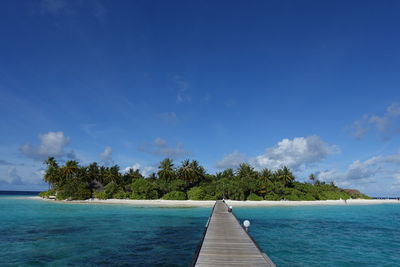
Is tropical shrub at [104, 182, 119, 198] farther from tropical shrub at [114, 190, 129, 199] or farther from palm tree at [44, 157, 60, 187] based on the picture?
palm tree at [44, 157, 60, 187]

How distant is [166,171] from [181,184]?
23.9 ft

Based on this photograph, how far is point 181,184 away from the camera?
6341 centimetres

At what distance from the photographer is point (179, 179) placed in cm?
6738

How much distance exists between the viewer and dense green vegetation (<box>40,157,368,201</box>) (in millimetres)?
62188

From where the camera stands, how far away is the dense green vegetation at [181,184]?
6219 cm

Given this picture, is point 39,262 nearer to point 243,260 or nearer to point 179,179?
point 243,260

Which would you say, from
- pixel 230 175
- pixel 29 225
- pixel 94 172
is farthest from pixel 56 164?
pixel 29 225

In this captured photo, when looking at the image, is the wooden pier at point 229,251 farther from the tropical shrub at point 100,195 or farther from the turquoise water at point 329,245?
the tropical shrub at point 100,195

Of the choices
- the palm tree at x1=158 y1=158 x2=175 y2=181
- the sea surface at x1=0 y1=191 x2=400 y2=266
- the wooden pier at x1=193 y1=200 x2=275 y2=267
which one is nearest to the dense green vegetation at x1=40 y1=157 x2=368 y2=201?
the palm tree at x1=158 y1=158 x2=175 y2=181

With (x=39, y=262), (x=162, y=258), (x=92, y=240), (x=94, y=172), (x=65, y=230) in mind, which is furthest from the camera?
(x=94, y=172)

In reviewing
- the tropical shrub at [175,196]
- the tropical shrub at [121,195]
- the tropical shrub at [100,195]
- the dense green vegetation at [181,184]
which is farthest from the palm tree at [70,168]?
the tropical shrub at [175,196]

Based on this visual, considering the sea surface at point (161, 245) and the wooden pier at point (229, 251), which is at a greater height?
the wooden pier at point (229, 251)

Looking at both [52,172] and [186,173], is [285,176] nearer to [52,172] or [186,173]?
[186,173]

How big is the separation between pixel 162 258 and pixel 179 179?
174ft
